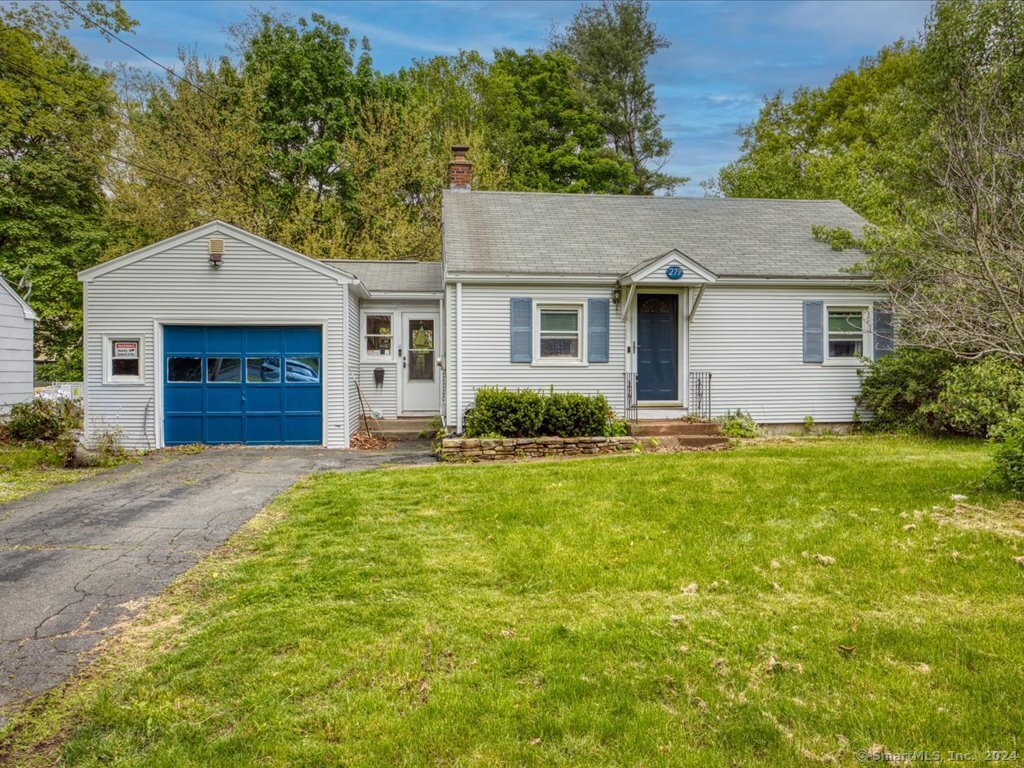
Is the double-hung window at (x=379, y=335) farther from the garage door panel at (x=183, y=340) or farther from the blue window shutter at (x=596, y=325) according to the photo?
the blue window shutter at (x=596, y=325)

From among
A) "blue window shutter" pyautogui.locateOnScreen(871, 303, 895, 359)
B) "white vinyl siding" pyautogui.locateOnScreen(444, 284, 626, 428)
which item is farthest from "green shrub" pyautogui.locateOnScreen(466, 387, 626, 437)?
"blue window shutter" pyautogui.locateOnScreen(871, 303, 895, 359)

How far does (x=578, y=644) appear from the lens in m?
3.51

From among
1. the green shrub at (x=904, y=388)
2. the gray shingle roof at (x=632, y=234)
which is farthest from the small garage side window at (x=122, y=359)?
the green shrub at (x=904, y=388)

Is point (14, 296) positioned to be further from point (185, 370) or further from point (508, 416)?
point (508, 416)

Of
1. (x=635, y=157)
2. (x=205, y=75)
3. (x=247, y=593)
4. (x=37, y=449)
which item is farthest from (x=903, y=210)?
(x=205, y=75)

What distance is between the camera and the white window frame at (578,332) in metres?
11.9

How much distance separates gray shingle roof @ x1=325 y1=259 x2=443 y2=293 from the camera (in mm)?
13812

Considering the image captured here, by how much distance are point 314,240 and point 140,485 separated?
13771 mm

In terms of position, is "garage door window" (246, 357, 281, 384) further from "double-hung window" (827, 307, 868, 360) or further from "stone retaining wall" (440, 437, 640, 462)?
"double-hung window" (827, 307, 868, 360)

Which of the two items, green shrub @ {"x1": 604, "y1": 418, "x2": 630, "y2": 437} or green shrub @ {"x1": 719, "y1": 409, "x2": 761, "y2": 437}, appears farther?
green shrub @ {"x1": 719, "y1": 409, "x2": 761, "y2": 437}

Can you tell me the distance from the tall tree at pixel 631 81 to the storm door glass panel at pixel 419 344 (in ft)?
63.0

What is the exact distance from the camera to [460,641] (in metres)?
3.59

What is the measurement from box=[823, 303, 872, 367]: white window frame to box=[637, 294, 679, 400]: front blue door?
10.3ft

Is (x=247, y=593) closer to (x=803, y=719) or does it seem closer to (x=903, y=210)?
(x=803, y=719)
